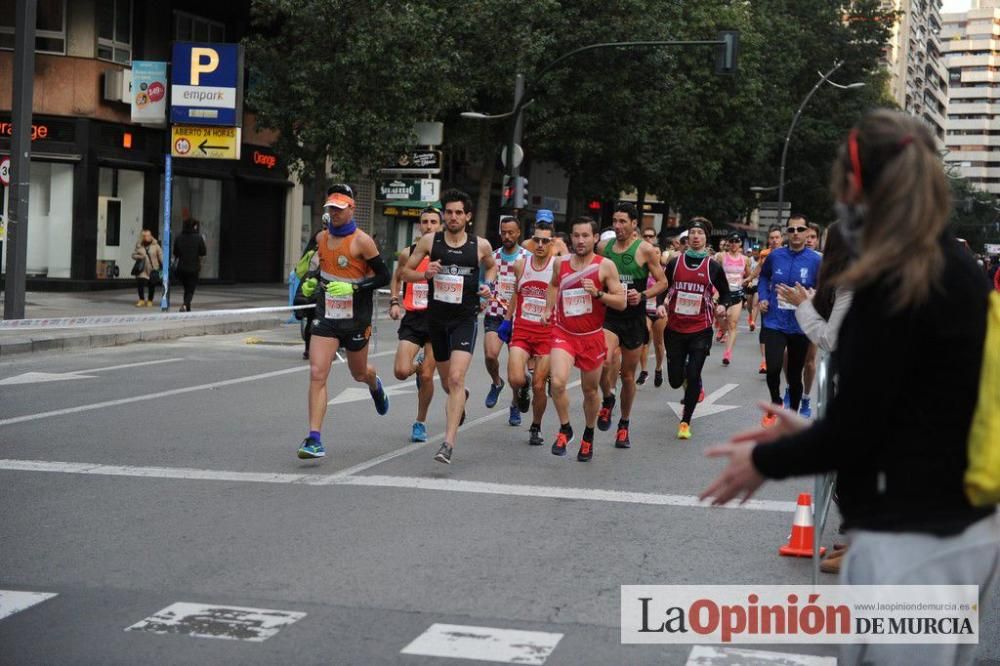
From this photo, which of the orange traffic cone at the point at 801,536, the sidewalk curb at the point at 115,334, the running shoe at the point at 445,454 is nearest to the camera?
the orange traffic cone at the point at 801,536

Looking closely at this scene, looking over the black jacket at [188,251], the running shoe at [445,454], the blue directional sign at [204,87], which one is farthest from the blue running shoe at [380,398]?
the blue directional sign at [204,87]

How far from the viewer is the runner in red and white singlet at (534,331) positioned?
10.9 meters

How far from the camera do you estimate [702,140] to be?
47656 millimetres

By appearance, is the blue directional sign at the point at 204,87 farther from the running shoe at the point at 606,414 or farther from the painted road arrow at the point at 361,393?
the running shoe at the point at 606,414

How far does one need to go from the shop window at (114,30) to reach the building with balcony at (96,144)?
23 mm

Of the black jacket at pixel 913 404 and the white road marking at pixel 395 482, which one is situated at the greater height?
the black jacket at pixel 913 404

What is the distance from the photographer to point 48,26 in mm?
29656

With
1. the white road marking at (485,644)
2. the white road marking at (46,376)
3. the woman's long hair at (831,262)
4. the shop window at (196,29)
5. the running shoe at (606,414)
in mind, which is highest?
the shop window at (196,29)

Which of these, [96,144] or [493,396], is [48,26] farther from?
[493,396]

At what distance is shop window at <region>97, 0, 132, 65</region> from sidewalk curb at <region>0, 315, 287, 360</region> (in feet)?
31.8

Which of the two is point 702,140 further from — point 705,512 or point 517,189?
point 705,512

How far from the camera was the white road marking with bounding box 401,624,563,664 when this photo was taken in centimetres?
508

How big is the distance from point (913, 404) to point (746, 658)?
2.56m

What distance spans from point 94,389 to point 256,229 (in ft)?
79.3
